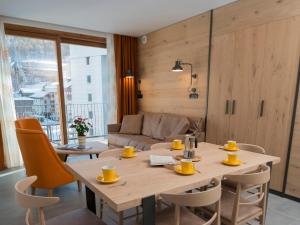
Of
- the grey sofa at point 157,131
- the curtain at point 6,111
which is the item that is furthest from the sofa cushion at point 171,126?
the curtain at point 6,111

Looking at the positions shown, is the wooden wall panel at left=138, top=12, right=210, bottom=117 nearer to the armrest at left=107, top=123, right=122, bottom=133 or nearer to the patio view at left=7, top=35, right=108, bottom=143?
the armrest at left=107, top=123, right=122, bottom=133

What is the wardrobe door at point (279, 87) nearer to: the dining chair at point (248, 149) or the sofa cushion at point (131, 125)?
the dining chair at point (248, 149)

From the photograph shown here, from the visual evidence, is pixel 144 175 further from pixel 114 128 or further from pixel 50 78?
pixel 50 78

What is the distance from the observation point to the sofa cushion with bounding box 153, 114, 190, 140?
3543mm

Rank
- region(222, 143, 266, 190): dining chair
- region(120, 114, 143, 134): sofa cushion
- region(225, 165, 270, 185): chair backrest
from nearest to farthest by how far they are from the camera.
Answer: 1. region(225, 165, 270, 185): chair backrest
2. region(222, 143, 266, 190): dining chair
3. region(120, 114, 143, 134): sofa cushion

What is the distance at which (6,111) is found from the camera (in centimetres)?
361

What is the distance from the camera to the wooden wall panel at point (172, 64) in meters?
3.57

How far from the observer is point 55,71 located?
424cm

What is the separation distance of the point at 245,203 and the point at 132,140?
2.57 metres

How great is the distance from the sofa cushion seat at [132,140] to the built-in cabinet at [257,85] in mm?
1132

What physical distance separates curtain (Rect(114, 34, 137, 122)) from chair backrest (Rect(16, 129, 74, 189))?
2587mm

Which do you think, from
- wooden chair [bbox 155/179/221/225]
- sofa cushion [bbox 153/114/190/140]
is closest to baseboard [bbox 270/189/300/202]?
sofa cushion [bbox 153/114/190/140]

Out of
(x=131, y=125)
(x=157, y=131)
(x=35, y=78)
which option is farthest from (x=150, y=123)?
(x=35, y=78)

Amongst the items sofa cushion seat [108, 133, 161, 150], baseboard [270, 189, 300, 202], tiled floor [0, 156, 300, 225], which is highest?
sofa cushion seat [108, 133, 161, 150]
